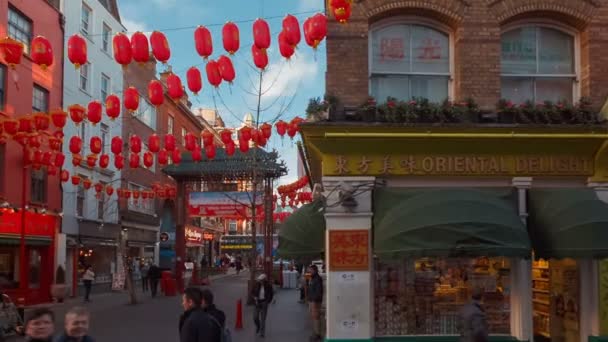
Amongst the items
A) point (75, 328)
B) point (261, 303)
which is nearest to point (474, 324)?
point (75, 328)

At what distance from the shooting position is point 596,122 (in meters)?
13.0

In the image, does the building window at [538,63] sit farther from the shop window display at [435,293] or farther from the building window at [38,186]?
the building window at [38,186]

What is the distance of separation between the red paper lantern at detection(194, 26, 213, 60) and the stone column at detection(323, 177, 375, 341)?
11.8 feet

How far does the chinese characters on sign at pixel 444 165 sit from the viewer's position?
12.9 metres

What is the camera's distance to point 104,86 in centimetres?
3591

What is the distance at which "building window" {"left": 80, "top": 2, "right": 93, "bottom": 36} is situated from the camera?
108ft

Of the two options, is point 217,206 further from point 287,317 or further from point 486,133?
point 486,133

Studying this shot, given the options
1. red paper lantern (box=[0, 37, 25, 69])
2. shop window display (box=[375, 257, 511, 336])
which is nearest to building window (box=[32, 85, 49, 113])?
red paper lantern (box=[0, 37, 25, 69])

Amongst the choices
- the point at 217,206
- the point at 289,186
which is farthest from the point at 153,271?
the point at 289,186

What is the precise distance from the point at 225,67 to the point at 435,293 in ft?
20.3

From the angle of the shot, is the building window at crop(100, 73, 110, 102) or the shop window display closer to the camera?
the shop window display

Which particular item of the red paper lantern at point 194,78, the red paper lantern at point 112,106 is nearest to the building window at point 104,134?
the red paper lantern at point 112,106

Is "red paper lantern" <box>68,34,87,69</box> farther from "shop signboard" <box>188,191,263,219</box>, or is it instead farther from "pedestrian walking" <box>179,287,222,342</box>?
"shop signboard" <box>188,191,263,219</box>

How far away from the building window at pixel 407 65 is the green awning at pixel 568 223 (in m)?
2.75
